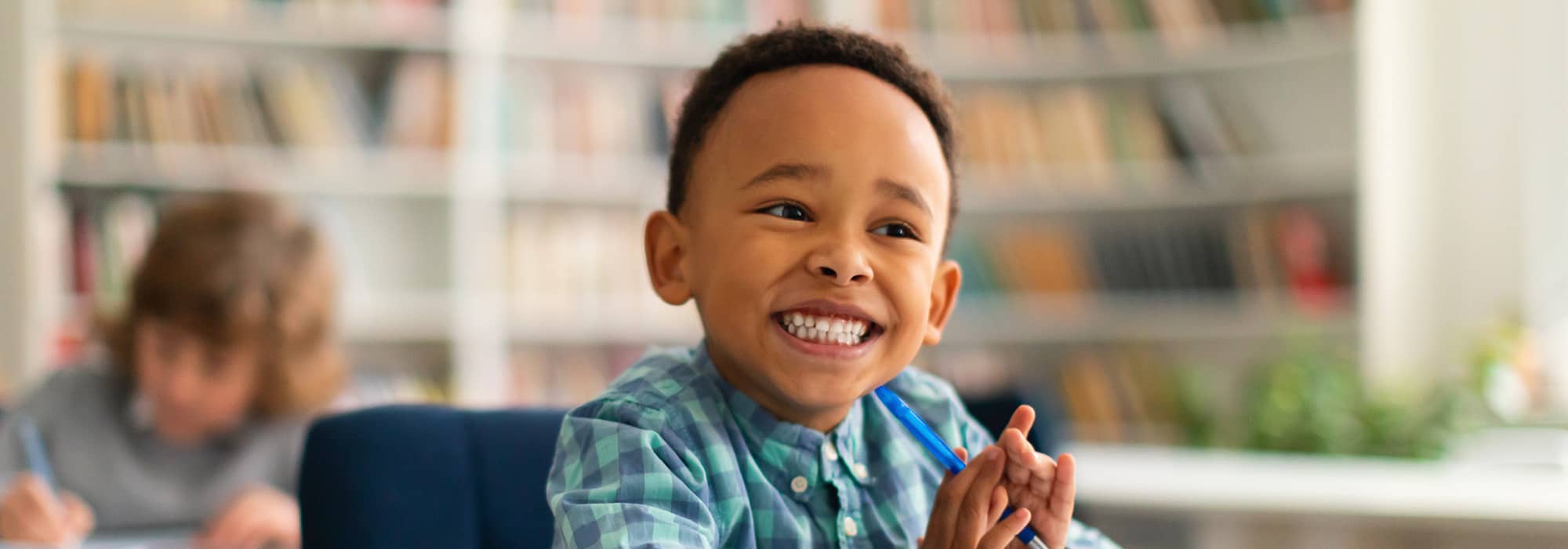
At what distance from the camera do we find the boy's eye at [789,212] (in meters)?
0.85

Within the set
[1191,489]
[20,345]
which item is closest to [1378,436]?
[1191,489]

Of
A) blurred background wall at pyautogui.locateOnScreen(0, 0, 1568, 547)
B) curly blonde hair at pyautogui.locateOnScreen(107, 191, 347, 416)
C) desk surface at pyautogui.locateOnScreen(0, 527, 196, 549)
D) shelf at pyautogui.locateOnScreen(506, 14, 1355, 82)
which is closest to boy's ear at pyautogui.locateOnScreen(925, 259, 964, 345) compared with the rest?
desk surface at pyautogui.locateOnScreen(0, 527, 196, 549)

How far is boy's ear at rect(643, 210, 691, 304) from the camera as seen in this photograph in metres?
0.92

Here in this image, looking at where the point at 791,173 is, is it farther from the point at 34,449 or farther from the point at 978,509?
the point at 34,449

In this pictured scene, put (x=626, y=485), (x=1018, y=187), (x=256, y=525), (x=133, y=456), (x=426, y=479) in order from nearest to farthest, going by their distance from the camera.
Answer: (x=626, y=485), (x=426, y=479), (x=256, y=525), (x=133, y=456), (x=1018, y=187)

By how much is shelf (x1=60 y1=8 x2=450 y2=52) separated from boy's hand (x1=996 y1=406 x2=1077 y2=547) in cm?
282

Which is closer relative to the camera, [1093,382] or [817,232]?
[817,232]

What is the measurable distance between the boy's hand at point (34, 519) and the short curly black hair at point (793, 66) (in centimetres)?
113

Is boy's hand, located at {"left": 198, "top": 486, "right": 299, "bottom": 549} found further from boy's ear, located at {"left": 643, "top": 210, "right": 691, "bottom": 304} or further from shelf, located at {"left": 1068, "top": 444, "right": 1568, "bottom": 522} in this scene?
shelf, located at {"left": 1068, "top": 444, "right": 1568, "bottom": 522}

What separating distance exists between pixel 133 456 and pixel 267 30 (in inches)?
61.3

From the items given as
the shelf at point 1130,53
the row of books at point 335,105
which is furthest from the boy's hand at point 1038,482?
the shelf at point 1130,53

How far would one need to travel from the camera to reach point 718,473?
2.76ft

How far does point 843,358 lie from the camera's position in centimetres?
84

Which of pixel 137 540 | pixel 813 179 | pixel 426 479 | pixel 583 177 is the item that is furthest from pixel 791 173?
pixel 583 177
